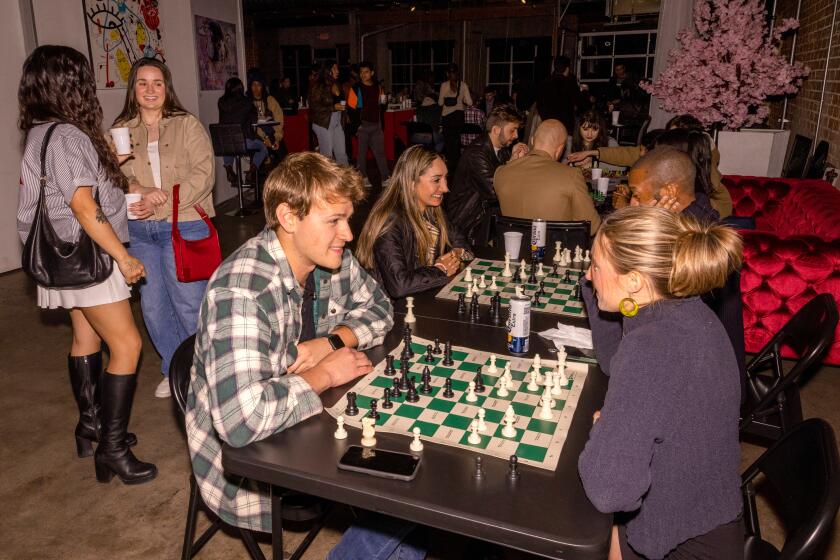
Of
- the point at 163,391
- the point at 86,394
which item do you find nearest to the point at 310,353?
the point at 86,394

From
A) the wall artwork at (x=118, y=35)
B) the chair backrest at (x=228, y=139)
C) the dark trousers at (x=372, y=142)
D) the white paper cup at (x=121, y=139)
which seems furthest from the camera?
the dark trousers at (x=372, y=142)

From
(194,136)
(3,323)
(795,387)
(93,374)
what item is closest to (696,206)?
(795,387)

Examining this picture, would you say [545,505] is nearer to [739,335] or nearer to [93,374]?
[739,335]

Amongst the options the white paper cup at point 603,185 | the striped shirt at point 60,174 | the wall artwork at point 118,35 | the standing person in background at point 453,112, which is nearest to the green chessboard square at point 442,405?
the striped shirt at point 60,174

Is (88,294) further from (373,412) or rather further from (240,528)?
(373,412)

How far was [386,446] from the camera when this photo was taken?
53.7 inches

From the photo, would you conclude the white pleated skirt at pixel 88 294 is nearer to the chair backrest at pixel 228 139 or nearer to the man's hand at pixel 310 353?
the man's hand at pixel 310 353

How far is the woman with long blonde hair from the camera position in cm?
252

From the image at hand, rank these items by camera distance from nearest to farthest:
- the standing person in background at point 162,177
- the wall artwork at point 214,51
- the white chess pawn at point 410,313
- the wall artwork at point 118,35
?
the white chess pawn at point 410,313 → the standing person in background at point 162,177 → the wall artwork at point 118,35 → the wall artwork at point 214,51

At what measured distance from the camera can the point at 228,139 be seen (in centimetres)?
694

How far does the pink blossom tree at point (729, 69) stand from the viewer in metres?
5.60

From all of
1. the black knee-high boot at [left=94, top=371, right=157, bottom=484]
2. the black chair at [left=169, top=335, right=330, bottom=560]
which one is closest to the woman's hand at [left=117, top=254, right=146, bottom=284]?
the black knee-high boot at [left=94, top=371, right=157, bottom=484]

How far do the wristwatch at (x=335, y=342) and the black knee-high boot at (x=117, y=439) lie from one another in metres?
1.13

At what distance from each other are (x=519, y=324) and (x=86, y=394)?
6.26 feet
